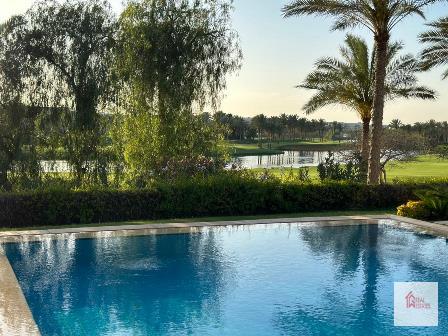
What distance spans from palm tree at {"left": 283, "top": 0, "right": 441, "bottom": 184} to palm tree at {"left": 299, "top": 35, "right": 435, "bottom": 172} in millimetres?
6428

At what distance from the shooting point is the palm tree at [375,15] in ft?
60.3

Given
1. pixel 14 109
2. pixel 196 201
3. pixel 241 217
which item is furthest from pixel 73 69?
pixel 241 217

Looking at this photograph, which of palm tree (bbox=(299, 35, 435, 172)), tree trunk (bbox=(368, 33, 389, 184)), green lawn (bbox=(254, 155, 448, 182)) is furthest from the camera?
green lawn (bbox=(254, 155, 448, 182))

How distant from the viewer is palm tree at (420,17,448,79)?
882 inches

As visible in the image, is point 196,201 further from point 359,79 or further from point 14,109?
point 359,79

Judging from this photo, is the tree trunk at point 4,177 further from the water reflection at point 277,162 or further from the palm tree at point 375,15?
the water reflection at point 277,162

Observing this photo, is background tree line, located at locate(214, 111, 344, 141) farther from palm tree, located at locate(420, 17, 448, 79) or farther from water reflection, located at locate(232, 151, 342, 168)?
palm tree, located at locate(420, 17, 448, 79)

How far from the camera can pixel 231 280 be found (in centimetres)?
981

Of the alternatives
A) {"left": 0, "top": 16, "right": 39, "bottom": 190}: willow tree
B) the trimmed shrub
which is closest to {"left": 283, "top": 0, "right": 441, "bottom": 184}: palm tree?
the trimmed shrub

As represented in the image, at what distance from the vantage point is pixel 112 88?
69.7ft

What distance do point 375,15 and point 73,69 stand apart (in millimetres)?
11013

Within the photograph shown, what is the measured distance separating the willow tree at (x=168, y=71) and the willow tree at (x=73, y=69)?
997 mm

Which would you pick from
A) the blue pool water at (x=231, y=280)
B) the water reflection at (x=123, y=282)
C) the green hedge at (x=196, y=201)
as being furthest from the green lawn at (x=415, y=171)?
the water reflection at (x=123, y=282)

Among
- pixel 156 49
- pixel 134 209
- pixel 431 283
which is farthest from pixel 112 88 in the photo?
pixel 431 283
